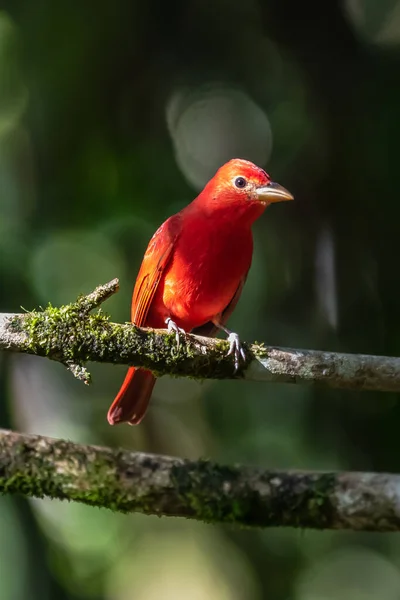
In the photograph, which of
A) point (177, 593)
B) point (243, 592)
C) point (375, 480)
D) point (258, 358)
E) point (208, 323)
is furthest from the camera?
point (177, 593)

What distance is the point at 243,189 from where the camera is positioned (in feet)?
12.0

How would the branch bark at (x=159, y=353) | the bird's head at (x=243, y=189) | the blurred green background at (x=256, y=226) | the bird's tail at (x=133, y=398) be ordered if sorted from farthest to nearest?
1. the blurred green background at (x=256, y=226)
2. the bird's tail at (x=133, y=398)
3. the bird's head at (x=243, y=189)
4. the branch bark at (x=159, y=353)

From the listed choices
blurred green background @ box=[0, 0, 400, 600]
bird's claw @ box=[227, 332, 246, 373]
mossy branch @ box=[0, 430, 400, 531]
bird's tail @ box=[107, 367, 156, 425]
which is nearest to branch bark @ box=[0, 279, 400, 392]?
bird's claw @ box=[227, 332, 246, 373]

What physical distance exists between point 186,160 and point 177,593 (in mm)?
2700

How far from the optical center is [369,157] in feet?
13.8

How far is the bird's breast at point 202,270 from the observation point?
11.6 feet

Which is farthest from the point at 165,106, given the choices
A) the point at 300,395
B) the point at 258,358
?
the point at 258,358

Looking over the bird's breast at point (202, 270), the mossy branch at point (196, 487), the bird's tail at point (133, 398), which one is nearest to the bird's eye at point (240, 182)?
the bird's breast at point (202, 270)

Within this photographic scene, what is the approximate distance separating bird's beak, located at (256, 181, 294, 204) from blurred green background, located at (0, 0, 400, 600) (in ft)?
2.71

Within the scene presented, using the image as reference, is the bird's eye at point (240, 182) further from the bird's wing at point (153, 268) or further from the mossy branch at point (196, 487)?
the mossy branch at point (196, 487)

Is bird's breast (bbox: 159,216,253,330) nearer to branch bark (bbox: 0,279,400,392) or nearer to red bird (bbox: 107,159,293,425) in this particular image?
red bird (bbox: 107,159,293,425)

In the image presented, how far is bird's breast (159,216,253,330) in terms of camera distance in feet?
11.6

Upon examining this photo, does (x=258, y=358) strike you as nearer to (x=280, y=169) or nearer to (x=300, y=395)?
(x=300, y=395)

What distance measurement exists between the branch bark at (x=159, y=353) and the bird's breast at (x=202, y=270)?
0.66 metres
